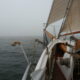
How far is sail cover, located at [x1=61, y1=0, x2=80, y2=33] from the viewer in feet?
25.1

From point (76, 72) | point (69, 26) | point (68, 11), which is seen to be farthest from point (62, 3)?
point (76, 72)

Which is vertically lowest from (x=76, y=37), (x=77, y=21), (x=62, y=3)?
(x=76, y=37)

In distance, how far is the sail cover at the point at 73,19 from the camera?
7656 mm

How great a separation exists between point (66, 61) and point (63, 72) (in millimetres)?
703

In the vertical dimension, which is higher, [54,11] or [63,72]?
[54,11]

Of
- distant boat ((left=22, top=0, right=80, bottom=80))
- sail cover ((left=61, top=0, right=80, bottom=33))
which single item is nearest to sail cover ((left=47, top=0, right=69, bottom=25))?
distant boat ((left=22, top=0, right=80, bottom=80))

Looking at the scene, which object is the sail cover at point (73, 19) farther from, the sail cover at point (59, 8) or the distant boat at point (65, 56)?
the sail cover at point (59, 8)

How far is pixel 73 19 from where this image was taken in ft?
25.8

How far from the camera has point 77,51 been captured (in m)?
6.38

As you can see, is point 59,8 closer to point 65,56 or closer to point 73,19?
point 73,19

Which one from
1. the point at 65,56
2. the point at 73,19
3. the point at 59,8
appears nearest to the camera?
the point at 65,56

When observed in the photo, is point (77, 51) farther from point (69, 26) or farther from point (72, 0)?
point (72, 0)

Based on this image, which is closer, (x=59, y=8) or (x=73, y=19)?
(x=73, y=19)

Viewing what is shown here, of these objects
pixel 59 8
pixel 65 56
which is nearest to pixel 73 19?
pixel 65 56
